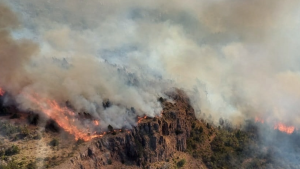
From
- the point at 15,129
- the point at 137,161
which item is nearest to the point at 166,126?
the point at 137,161

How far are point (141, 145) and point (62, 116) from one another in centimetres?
3846

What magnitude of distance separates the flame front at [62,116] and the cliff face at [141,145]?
25.9 feet

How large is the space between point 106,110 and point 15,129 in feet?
145

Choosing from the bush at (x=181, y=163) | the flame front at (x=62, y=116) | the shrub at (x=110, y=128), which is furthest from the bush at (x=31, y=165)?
the bush at (x=181, y=163)

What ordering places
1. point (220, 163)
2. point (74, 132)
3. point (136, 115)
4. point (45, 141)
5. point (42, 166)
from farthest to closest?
point (220, 163) → point (136, 115) → point (74, 132) → point (45, 141) → point (42, 166)

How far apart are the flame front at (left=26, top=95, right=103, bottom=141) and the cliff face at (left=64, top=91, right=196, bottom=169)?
7901mm

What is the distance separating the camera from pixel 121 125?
159m

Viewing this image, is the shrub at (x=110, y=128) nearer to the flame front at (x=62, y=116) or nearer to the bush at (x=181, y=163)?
the flame front at (x=62, y=116)

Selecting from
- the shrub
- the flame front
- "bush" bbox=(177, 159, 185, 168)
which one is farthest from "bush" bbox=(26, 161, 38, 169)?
"bush" bbox=(177, 159, 185, 168)

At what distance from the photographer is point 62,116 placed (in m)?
154

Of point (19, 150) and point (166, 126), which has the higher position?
point (166, 126)

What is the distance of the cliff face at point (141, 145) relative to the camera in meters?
138

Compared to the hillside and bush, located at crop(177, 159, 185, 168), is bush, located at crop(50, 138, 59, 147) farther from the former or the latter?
bush, located at crop(177, 159, 185, 168)

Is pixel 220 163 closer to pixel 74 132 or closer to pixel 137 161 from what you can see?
pixel 137 161
